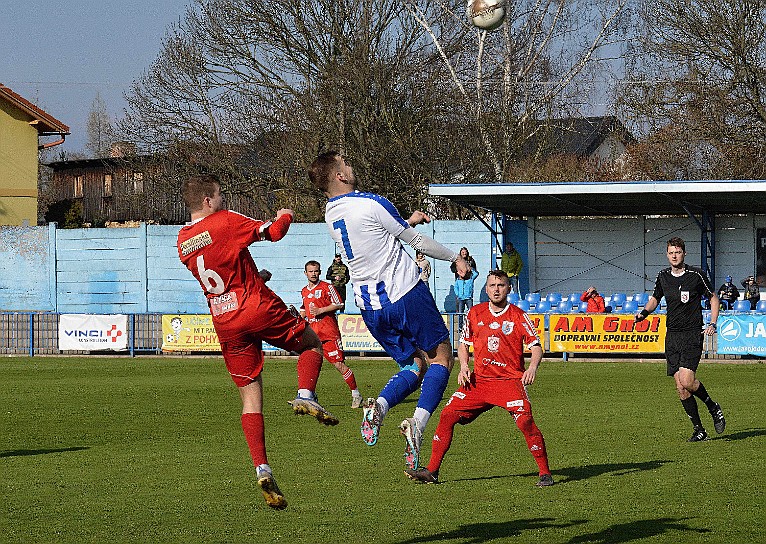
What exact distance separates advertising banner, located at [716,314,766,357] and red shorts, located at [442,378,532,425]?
47.2 feet

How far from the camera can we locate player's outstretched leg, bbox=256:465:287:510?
6664 mm

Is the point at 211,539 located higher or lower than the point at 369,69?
lower

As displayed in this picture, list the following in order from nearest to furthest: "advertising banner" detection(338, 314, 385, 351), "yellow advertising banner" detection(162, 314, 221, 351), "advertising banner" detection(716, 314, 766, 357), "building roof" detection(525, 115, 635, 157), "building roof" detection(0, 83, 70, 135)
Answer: "advertising banner" detection(716, 314, 766, 357) < "advertising banner" detection(338, 314, 385, 351) < "yellow advertising banner" detection(162, 314, 221, 351) < "building roof" detection(525, 115, 635, 157) < "building roof" detection(0, 83, 70, 135)

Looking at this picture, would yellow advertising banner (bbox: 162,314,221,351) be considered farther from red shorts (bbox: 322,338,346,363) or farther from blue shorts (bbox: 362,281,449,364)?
blue shorts (bbox: 362,281,449,364)

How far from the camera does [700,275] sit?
39.8 ft

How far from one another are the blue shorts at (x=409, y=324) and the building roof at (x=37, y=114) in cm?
3940

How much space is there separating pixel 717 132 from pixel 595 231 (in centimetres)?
698

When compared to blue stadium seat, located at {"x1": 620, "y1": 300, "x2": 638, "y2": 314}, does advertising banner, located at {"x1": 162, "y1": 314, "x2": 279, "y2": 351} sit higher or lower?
lower

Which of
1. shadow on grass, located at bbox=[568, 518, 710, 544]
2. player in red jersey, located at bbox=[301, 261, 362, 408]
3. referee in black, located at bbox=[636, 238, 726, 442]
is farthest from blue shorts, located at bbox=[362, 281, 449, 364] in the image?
player in red jersey, located at bbox=[301, 261, 362, 408]

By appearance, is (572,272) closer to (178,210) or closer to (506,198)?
(506,198)

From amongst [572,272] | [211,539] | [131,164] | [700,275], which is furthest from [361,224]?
[131,164]

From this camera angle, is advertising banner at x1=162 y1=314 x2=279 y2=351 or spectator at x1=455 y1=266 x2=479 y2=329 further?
spectator at x1=455 y1=266 x2=479 y2=329

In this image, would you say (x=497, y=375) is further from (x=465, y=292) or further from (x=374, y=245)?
(x=465, y=292)

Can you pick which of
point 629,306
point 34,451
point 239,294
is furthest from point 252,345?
point 629,306
